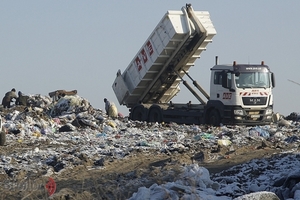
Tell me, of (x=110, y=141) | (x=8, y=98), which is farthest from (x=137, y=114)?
(x=8, y=98)

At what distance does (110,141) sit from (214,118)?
5902 millimetres

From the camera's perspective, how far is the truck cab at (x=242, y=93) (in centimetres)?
2109

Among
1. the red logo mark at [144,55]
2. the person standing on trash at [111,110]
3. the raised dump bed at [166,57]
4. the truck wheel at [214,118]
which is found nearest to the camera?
the raised dump bed at [166,57]

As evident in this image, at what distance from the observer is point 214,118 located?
22156 millimetres

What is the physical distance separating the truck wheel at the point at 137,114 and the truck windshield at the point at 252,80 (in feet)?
15.9

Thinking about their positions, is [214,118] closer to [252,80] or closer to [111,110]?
[252,80]

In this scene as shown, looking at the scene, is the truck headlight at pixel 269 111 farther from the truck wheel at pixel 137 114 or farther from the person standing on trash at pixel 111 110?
the person standing on trash at pixel 111 110

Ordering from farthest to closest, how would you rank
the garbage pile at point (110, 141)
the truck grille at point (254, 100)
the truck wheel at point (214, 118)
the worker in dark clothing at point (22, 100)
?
the worker in dark clothing at point (22, 100)
the truck wheel at point (214, 118)
the truck grille at point (254, 100)
the garbage pile at point (110, 141)

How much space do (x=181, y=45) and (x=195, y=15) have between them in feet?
3.47

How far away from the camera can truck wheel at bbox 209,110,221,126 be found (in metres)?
21.9

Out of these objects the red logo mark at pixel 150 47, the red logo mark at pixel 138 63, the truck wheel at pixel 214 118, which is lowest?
the truck wheel at pixel 214 118

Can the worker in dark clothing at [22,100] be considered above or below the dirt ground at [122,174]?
above

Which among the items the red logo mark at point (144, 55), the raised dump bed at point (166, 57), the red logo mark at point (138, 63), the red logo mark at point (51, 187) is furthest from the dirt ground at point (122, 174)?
the red logo mark at point (138, 63)

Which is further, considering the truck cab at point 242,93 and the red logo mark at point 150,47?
the red logo mark at point 150,47
